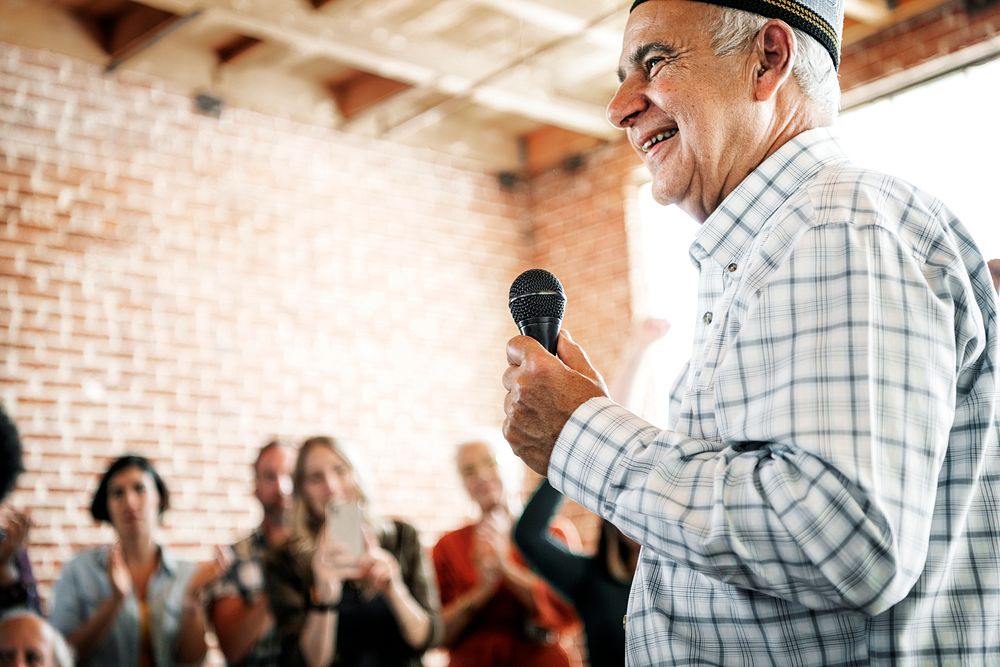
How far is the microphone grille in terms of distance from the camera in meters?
1.46

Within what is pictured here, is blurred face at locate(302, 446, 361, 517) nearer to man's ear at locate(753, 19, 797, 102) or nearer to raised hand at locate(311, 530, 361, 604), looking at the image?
raised hand at locate(311, 530, 361, 604)

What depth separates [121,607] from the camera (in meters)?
4.27

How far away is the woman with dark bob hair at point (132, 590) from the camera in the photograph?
4242 millimetres

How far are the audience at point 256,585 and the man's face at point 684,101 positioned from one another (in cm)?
300

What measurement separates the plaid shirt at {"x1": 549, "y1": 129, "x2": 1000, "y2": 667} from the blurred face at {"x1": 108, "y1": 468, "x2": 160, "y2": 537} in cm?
372

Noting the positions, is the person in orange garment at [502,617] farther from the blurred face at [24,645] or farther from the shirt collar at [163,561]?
the blurred face at [24,645]

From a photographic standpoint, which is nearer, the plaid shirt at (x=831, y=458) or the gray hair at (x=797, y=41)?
the plaid shirt at (x=831, y=458)

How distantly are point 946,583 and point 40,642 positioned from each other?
3409mm

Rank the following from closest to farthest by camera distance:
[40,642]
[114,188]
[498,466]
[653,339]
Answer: [653,339] → [40,642] → [498,466] → [114,188]

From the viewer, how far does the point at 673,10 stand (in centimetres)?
142

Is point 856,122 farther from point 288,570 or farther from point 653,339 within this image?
point 288,570

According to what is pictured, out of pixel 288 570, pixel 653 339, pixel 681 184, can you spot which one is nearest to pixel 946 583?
pixel 681 184

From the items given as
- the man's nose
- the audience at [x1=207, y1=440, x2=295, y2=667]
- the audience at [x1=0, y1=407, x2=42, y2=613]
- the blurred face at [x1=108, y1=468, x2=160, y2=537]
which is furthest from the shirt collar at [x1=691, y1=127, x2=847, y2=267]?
the blurred face at [x1=108, y1=468, x2=160, y2=537]

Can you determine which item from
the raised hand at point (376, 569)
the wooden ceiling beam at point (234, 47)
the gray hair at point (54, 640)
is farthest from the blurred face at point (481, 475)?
the wooden ceiling beam at point (234, 47)
